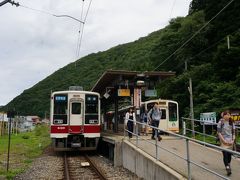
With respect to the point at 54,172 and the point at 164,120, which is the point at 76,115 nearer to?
the point at 54,172

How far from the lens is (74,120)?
20531mm

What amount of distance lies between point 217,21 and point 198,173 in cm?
4244

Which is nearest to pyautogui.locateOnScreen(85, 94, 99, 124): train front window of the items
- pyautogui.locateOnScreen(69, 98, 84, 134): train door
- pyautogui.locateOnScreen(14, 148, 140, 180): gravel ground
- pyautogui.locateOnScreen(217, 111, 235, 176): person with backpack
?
pyautogui.locateOnScreen(69, 98, 84, 134): train door

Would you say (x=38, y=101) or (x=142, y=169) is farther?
(x=38, y=101)

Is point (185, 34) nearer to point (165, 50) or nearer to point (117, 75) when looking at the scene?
point (165, 50)

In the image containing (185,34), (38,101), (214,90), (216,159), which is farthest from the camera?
(38,101)

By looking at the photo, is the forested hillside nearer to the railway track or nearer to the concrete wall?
the railway track

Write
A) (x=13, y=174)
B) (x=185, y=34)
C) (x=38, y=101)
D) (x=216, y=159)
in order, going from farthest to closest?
(x=38, y=101) < (x=185, y=34) < (x=13, y=174) < (x=216, y=159)

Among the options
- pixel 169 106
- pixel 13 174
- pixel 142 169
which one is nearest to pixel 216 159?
pixel 142 169

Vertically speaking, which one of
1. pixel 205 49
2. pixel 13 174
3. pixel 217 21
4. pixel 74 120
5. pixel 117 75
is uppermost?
pixel 217 21

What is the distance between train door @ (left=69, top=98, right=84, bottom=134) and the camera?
67.0ft

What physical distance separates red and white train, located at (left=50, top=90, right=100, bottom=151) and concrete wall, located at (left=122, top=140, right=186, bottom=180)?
536 cm

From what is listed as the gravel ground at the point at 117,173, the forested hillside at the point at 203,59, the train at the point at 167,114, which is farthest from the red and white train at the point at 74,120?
the train at the point at 167,114

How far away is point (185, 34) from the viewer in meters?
53.7
